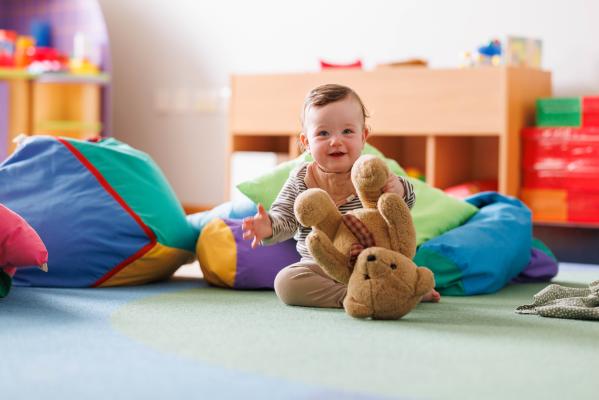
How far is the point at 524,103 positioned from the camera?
3283 millimetres

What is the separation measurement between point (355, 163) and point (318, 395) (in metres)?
0.70

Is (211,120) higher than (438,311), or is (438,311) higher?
(211,120)

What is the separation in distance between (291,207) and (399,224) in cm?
28

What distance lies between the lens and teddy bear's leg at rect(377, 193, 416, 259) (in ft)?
5.86

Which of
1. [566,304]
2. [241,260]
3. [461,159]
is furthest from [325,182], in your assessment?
[461,159]

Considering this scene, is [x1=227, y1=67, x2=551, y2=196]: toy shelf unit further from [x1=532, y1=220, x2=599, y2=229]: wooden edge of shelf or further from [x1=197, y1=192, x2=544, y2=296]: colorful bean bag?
[x1=197, y1=192, x2=544, y2=296]: colorful bean bag

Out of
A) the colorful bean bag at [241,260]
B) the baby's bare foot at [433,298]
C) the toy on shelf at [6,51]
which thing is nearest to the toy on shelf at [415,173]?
the colorful bean bag at [241,260]

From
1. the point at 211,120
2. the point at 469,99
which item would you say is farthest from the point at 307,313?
the point at 211,120

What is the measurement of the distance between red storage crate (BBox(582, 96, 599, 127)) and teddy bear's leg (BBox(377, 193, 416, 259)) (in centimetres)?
150

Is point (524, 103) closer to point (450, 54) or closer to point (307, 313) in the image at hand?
point (450, 54)

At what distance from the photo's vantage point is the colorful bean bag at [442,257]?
2.20m

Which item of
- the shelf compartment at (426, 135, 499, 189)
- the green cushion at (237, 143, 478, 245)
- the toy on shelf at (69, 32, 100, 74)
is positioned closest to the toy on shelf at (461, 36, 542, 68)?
the shelf compartment at (426, 135, 499, 189)

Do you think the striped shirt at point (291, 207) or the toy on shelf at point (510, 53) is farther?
the toy on shelf at point (510, 53)

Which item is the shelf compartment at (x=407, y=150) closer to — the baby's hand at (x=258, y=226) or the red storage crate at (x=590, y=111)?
the red storage crate at (x=590, y=111)
